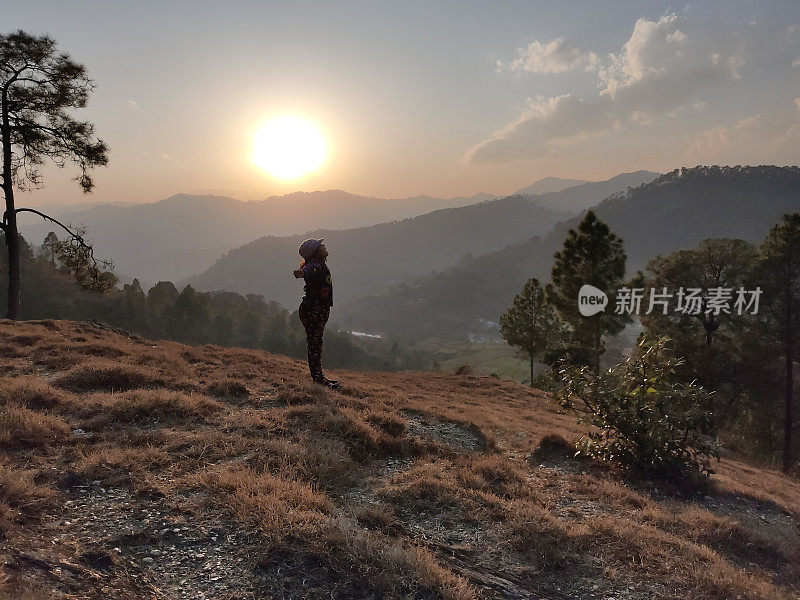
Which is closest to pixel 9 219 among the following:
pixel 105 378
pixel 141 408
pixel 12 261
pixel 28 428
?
pixel 12 261

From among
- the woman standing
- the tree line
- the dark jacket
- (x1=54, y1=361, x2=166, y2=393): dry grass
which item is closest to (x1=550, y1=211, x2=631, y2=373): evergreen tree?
the tree line

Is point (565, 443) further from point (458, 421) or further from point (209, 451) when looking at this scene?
point (209, 451)

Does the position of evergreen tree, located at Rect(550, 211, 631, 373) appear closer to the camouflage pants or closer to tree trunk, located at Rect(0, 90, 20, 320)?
the camouflage pants

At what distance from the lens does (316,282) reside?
1097 cm

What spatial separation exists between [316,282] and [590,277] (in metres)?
23.4

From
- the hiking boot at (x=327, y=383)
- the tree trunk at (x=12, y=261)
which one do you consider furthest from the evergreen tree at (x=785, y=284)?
the tree trunk at (x=12, y=261)

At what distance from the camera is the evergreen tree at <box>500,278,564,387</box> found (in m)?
39.9

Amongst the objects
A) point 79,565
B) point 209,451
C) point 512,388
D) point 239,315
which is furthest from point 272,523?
point 239,315

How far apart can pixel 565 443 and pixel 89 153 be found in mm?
23363

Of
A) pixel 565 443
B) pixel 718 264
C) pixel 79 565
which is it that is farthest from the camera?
pixel 718 264

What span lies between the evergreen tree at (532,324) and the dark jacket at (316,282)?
1270 inches

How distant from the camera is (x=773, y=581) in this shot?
539cm

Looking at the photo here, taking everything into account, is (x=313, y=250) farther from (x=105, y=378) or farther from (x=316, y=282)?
(x=105, y=378)

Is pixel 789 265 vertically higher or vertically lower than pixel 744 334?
higher
